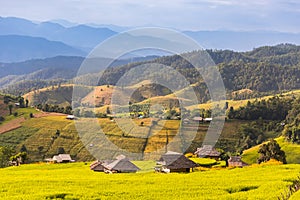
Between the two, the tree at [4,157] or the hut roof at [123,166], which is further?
the tree at [4,157]

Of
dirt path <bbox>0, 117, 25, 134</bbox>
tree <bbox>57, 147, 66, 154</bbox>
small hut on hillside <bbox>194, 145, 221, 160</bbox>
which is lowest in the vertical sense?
tree <bbox>57, 147, 66, 154</bbox>

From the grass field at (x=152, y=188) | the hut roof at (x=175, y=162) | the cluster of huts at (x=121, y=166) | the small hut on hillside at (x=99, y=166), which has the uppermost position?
the grass field at (x=152, y=188)

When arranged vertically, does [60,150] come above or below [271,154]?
below

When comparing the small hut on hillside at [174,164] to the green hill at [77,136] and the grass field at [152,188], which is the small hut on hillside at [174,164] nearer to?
the grass field at [152,188]

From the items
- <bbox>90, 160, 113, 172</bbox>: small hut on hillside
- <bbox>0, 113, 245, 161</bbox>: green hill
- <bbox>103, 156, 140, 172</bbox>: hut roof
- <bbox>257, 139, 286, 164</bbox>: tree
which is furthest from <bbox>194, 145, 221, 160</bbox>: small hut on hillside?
<bbox>103, 156, 140, 172</bbox>: hut roof

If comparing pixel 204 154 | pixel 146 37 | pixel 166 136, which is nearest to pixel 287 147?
pixel 166 136

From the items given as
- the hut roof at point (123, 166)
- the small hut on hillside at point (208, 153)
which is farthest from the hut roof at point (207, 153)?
the hut roof at point (123, 166)

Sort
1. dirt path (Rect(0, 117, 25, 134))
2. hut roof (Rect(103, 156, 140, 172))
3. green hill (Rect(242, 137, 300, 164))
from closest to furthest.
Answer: hut roof (Rect(103, 156, 140, 172)) < green hill (Rect(242, 137, 300, 164)) < dirt path (Rect(0, 117, 25, 134))

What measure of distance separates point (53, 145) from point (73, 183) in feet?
272

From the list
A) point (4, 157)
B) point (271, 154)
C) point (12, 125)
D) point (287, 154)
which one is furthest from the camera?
point (12, 125)

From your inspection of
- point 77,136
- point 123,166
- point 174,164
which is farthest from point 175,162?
point 77,136

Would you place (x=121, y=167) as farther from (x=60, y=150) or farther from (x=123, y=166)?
(x=60, y=150)

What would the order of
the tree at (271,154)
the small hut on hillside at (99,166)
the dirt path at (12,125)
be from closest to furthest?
the small hut on hillside at (99,166) → the tree at (271,154) → the dirt path at (12,125)

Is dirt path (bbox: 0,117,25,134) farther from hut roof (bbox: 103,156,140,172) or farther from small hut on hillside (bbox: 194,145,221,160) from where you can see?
hut roof (bbox: 103,156,140,172)
